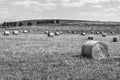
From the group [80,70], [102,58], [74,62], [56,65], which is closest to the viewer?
[80,70]

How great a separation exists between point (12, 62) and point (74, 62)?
3.09m

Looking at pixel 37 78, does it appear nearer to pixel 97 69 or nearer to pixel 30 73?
pixel 30 73

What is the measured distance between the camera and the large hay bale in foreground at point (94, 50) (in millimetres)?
14578

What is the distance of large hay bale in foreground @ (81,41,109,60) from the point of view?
14.6 meters

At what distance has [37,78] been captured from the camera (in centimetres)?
931

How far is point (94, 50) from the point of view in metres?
14.7

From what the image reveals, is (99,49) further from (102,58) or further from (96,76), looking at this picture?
(96,76)

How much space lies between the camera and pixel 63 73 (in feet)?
33.5

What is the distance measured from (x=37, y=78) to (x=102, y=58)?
6.42 metres

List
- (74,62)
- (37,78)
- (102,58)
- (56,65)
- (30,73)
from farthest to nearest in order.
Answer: (102,58)
(74,62)
(56,65)
(30,73)
(37,78)

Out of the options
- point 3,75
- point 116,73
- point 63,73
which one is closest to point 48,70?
point 63,73

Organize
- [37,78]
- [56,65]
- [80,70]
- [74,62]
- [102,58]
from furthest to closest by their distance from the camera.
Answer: [102,58], [74,62], [56,65], [80,70], [37,78]

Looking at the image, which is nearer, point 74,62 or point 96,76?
point 96,76

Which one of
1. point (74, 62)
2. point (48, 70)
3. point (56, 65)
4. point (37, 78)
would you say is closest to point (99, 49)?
point (74, 62)
